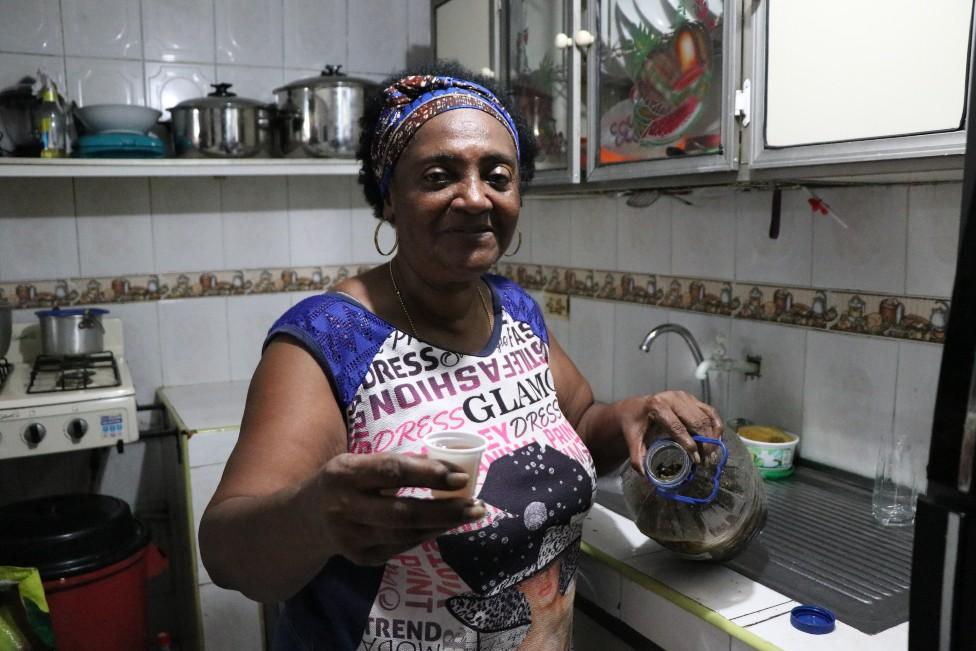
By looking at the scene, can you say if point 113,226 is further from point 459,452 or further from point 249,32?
point 459,452

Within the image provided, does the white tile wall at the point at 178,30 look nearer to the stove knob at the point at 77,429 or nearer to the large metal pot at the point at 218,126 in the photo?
the large metal pot at the point at 218,126

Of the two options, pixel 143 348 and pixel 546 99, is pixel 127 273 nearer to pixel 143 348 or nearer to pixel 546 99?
pixel 143 348

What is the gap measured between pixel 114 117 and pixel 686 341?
1.69m

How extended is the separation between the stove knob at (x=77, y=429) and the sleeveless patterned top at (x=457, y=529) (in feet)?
3.68

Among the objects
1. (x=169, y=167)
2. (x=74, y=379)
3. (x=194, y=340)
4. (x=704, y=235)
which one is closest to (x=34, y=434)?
(x=74, y=379)

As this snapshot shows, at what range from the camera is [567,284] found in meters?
2.48

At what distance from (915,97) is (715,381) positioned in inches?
37.8

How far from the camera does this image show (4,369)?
214cm

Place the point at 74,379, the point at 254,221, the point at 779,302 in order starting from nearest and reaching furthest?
1. the point at 779,302
2. the point at 74,379
3. the point at 254,221

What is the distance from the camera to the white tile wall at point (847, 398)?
1553 mm

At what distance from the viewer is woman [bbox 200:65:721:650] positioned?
0.96m

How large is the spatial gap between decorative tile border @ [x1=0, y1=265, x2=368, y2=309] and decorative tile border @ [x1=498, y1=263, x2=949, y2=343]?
91 centimetres

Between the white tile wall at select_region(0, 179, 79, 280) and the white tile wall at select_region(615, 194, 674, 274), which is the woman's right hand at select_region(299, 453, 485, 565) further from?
the white tile wall at select_region(0, 179, 79, 280)

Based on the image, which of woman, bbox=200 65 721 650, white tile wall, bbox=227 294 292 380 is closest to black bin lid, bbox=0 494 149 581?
white tile wall, bbox=227 294 292 380
